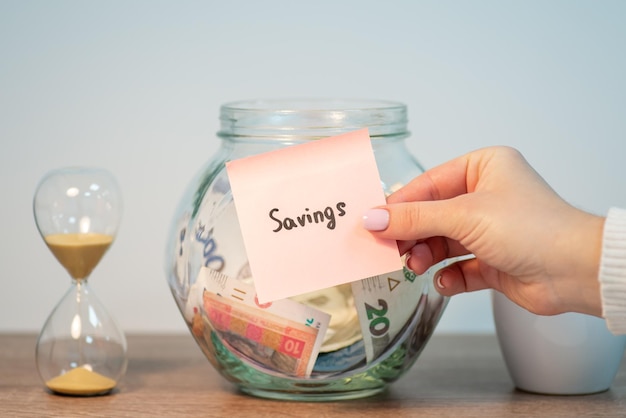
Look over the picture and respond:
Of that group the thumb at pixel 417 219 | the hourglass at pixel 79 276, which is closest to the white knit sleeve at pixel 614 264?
the thumb at pixel 417 219

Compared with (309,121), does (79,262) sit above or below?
below

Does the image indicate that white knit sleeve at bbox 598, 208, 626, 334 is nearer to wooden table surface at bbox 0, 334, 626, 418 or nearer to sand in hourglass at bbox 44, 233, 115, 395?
wooden table surface at bbox 0, 334, 626, 418

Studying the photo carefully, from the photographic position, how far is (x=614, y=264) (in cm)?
82

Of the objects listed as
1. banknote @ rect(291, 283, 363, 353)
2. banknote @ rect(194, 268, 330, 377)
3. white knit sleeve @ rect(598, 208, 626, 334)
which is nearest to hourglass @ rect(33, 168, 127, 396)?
banknote @ rect(194, 268, 330, 377)

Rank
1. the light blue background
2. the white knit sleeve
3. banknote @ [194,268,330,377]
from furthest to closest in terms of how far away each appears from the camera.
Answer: the light blue background → banknote @ [194,268,330,377] → the white knit sleeve

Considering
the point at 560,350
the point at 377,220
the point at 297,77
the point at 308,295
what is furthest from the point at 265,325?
the point at 297,77

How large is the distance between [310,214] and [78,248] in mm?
284

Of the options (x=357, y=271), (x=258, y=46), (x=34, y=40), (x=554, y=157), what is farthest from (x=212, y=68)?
(x=357, y=271)

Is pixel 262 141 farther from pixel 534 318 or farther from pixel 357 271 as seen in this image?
pixel 534 318

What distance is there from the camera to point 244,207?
0.90 m

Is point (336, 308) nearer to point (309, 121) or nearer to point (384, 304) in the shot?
point (384, 304)

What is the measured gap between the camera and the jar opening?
99 cm

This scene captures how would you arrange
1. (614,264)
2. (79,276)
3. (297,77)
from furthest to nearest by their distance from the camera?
(297,77) < (79,276) < (614,264)

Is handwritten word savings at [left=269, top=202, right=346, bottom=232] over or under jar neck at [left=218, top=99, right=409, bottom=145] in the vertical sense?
under
